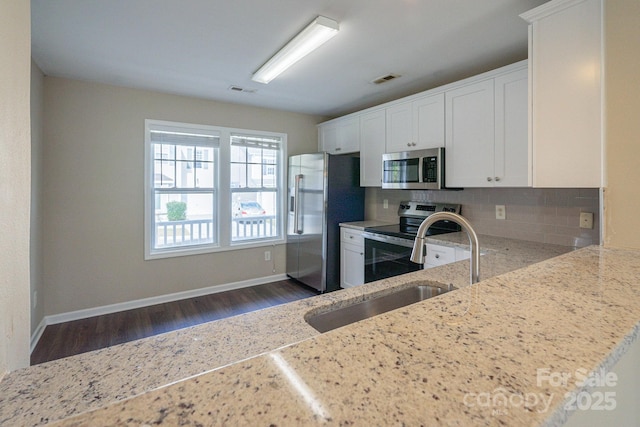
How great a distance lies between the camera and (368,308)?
1167 mm

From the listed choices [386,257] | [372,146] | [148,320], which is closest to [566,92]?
[386,257]

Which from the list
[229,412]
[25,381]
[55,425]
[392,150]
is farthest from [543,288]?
[392,150]

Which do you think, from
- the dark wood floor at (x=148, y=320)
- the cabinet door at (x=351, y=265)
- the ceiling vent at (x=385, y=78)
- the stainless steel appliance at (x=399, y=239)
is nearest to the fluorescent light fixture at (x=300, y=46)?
the ceiling vent at (x=385, y=78)

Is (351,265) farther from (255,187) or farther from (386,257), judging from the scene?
(255,187)

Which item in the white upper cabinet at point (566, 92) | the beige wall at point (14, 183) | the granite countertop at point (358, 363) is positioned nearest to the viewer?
the granite countertop at point (358, 363)

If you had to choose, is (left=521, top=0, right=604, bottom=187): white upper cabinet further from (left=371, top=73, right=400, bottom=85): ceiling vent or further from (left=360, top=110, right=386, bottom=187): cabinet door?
(left=360, top=110, right=386, bottom=187): cabinet door

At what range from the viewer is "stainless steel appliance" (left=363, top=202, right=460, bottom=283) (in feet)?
9.65

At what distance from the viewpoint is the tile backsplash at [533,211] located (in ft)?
7.49

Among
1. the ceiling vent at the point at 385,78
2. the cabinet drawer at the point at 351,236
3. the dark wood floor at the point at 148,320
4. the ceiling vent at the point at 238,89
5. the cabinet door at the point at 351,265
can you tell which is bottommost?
the dark wood floor at the point at 148,320

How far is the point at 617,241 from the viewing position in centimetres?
148

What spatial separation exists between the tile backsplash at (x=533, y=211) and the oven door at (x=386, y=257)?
74 centimetres

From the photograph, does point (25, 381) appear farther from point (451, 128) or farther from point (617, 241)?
point (451, 128)

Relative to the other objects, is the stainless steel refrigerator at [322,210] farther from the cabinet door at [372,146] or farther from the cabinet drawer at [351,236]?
the cabinet door at [372,146]

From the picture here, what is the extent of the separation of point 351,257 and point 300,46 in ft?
7.62
